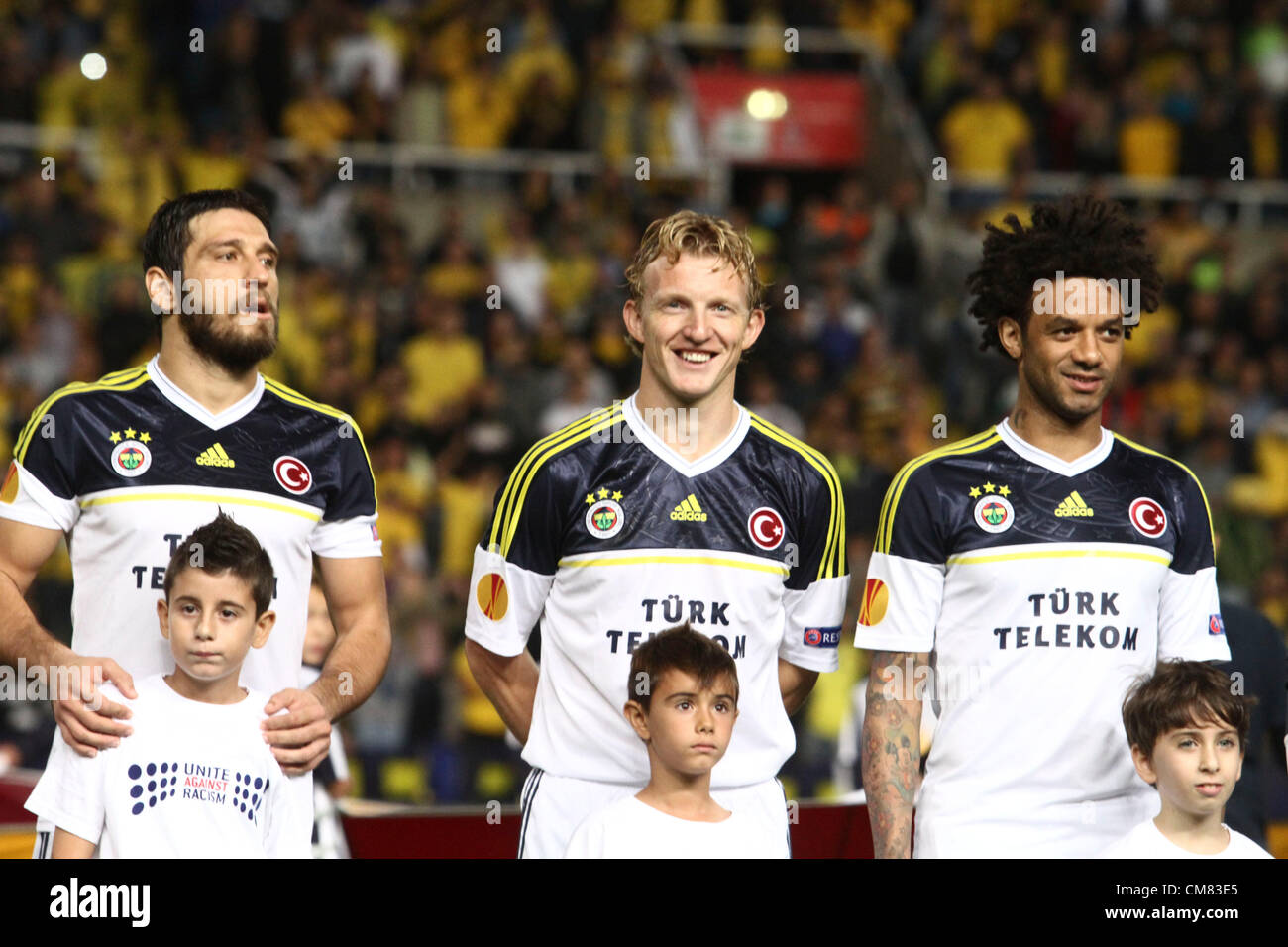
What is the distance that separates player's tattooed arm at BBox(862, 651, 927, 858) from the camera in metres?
5.16

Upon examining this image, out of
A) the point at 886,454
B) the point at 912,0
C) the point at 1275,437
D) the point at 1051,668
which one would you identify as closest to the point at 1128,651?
the point at 1051,668

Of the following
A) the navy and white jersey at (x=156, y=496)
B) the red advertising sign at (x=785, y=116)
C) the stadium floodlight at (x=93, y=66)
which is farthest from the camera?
the red advertising sign at (x=785, y=116)

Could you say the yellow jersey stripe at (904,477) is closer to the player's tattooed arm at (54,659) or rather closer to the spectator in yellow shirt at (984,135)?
the player's tattooed arm at (54,659)

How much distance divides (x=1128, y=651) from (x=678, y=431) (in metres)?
1.45

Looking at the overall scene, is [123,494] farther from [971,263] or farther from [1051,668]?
[971,263]

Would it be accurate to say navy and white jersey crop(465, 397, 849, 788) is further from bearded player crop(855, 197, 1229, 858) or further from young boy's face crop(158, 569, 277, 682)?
young boy's face crop(158, 569, 277, 682)

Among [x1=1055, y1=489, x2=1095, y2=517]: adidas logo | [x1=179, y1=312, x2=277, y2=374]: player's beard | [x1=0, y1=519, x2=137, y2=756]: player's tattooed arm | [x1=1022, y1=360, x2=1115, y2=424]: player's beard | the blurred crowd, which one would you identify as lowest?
[x1=0, y1=519, x2=137, y2=756]: player's tattooed arm

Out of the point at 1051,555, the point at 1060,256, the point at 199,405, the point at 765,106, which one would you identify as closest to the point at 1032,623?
the point at 1051,555

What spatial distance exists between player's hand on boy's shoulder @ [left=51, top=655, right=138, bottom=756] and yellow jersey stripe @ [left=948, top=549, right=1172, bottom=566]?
236 centimetres

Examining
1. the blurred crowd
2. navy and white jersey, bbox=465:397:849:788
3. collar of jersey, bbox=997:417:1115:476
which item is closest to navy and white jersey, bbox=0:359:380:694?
navy and white jersey, bbox=465:397:849:788

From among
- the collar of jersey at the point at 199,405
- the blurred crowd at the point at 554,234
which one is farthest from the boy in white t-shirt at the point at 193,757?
the blurred crowd at the point at 554,234

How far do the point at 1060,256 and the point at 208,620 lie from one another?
271cm

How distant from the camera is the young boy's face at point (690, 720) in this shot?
197 inches

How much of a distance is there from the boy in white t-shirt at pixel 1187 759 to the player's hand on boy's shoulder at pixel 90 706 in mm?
2711
